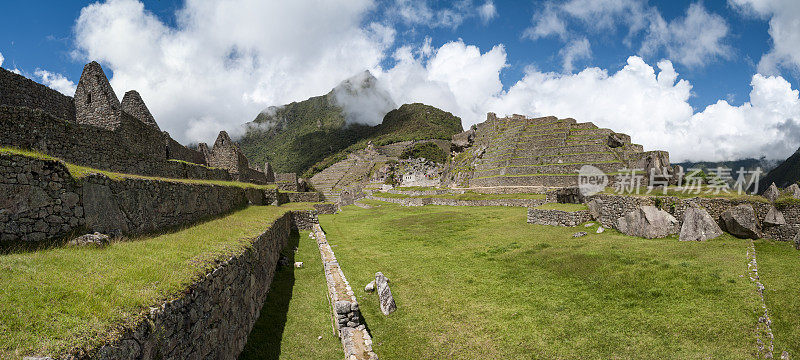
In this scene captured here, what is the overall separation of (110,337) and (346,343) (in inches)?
175

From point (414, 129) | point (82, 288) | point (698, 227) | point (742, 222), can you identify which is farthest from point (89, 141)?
point (414, 129)

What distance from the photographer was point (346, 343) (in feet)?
20.9

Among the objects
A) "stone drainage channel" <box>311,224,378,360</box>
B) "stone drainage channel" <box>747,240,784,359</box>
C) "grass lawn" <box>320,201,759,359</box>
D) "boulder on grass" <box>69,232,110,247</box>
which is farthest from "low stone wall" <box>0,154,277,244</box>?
"stone drainage channel" <box>747,240,784,359</box>

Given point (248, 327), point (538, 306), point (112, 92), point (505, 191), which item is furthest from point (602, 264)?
point (505, 191)

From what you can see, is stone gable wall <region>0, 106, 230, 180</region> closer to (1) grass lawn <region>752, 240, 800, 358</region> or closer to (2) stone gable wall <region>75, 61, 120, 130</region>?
(2) stone gable wall <region>75, 61, 120, 130</region>

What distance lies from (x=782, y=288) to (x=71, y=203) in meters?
12.3

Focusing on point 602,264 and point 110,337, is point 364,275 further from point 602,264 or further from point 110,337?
point 110,337

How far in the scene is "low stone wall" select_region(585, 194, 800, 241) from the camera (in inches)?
334

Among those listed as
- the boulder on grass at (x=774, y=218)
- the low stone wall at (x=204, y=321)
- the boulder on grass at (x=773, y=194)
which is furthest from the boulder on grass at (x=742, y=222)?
the low stone wall at (x=204, y=321)

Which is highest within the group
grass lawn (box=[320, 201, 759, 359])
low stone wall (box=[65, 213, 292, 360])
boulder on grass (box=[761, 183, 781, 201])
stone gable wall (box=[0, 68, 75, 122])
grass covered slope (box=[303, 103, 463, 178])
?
grass covered slope (box=[303, 103, 463, 178])

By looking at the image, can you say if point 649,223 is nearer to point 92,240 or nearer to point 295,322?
point 295,322

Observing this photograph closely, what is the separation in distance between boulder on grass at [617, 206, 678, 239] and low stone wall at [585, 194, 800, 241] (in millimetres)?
368

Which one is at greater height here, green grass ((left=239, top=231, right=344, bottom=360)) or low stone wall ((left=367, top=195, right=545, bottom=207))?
low stone wall ((left=367, top=195, right=545, bottom=207))

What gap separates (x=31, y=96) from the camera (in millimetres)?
A: 8422
